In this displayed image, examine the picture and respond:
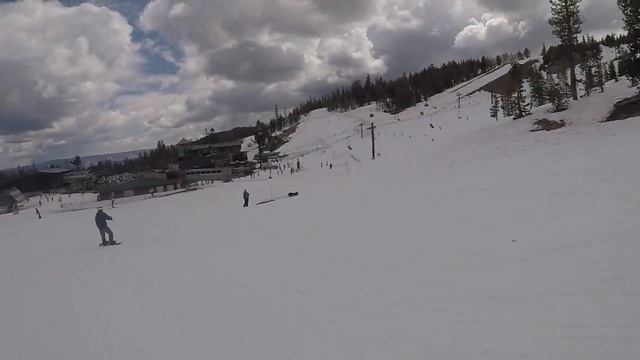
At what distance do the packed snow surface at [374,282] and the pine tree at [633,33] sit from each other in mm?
13810


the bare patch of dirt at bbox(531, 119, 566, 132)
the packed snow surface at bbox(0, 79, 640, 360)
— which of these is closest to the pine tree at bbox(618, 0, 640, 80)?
the bare patch of dirt at bbox(531, 119, 566, 132)

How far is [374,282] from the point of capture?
7.78 metres

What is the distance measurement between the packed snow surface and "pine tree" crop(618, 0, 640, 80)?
13.8 metres

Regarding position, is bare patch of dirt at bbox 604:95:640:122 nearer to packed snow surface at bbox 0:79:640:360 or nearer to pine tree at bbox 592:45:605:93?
pine tree at bbox 592:45:605:93

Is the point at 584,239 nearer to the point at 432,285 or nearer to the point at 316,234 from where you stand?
the point at 432,285

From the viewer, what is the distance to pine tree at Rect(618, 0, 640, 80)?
2745cm

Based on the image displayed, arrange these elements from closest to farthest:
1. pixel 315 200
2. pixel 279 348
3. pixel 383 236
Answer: pixel 279 348 < pixel 383 236 < pixel 315 200

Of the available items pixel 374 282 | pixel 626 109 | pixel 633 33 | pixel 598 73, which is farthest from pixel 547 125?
pixel 598 73

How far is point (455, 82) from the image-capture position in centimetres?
16288

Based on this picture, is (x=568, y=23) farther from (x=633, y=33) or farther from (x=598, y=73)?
(x=598, y=73)

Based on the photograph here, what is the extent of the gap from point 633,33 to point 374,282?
3201cm

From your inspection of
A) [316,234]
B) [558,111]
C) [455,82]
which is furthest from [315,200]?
[455,82]

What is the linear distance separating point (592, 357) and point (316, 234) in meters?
9.43

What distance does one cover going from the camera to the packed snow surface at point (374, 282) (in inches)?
210
